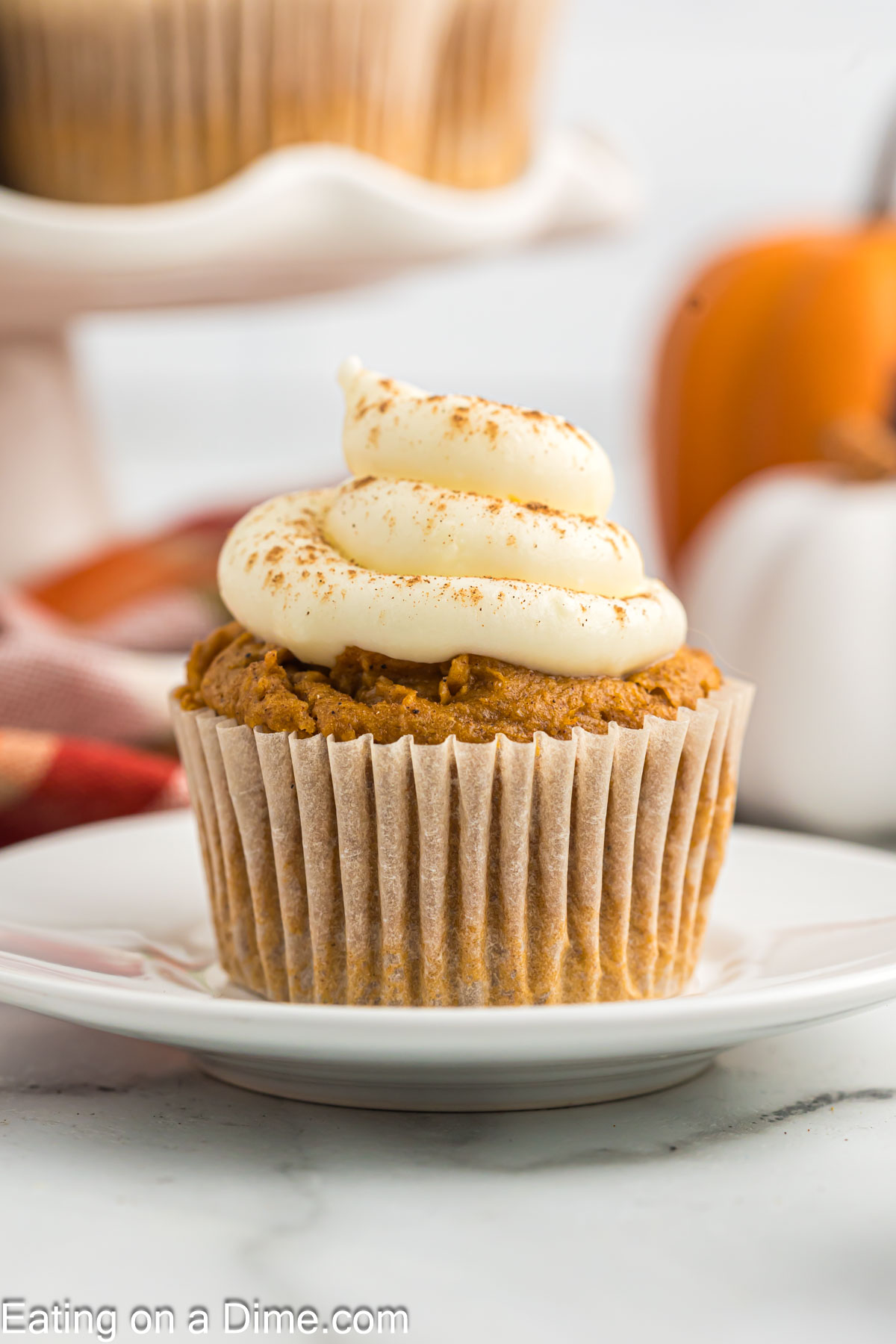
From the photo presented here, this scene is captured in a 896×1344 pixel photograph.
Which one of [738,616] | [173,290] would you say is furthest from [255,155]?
[738,616]

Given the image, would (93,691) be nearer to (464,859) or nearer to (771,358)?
(464,859)

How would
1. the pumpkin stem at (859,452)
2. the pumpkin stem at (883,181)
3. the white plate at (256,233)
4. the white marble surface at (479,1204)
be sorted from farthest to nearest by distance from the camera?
the pumpkin stem at (883,181) → the pumpkin stem at (859,452) → the white plate at (256,233) → the white marble surface at (479,1204)

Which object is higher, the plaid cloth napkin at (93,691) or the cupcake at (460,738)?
the cupcake at (460,738)

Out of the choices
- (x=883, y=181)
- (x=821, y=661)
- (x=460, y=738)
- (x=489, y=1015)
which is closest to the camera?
(x=489, y=1015)

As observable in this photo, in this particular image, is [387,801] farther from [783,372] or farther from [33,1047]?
[783,372]

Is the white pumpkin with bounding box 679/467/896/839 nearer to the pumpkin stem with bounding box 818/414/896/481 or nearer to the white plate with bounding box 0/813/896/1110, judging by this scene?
the pumpkin stem with bounding box 818/414/896/481

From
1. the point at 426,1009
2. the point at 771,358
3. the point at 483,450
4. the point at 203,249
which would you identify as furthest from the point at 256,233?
the point at 771,358

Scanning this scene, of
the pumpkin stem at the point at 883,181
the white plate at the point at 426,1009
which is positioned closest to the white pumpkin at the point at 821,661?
the white plate at the point at 426,1009

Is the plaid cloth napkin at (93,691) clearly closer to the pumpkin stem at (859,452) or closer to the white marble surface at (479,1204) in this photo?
the white marble surface at (479,1204)
